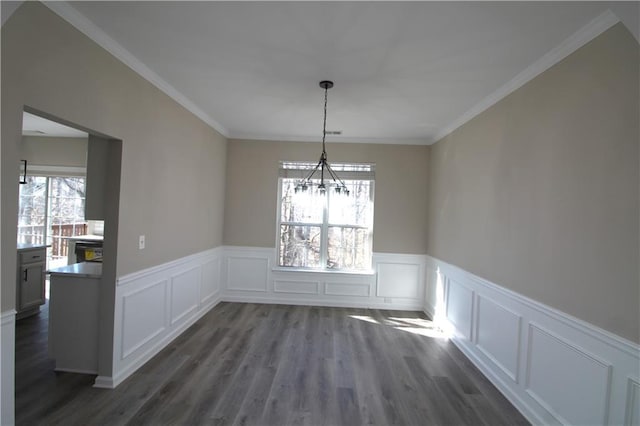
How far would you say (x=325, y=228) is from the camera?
5094mm

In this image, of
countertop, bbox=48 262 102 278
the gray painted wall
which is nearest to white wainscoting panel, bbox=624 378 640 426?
the gray painted wall

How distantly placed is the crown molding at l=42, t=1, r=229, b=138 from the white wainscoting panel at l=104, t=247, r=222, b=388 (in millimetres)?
1804

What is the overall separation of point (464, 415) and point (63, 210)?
697 cm

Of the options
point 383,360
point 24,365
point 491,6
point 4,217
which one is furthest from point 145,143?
point 383,360

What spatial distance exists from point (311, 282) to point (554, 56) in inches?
159

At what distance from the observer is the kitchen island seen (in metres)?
2.59


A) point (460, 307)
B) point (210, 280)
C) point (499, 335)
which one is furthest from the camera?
point (210, 280)

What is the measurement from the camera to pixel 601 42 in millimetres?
1833

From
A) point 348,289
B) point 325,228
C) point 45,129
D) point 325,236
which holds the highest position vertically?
point 45,129

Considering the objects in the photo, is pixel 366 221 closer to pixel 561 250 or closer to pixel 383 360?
pixel 383 360

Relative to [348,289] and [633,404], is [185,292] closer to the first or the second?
[348,289]

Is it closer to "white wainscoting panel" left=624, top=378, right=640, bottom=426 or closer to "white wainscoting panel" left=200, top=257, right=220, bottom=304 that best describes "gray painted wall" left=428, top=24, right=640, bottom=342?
"white wainscoting panel" left=624, top=378, right=640, bottom=426

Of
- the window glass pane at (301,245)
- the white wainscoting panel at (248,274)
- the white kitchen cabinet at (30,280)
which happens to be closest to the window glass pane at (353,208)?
the window glass pane at (301,245)

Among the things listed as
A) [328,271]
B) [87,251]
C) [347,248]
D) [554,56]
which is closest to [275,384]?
[328,271]
